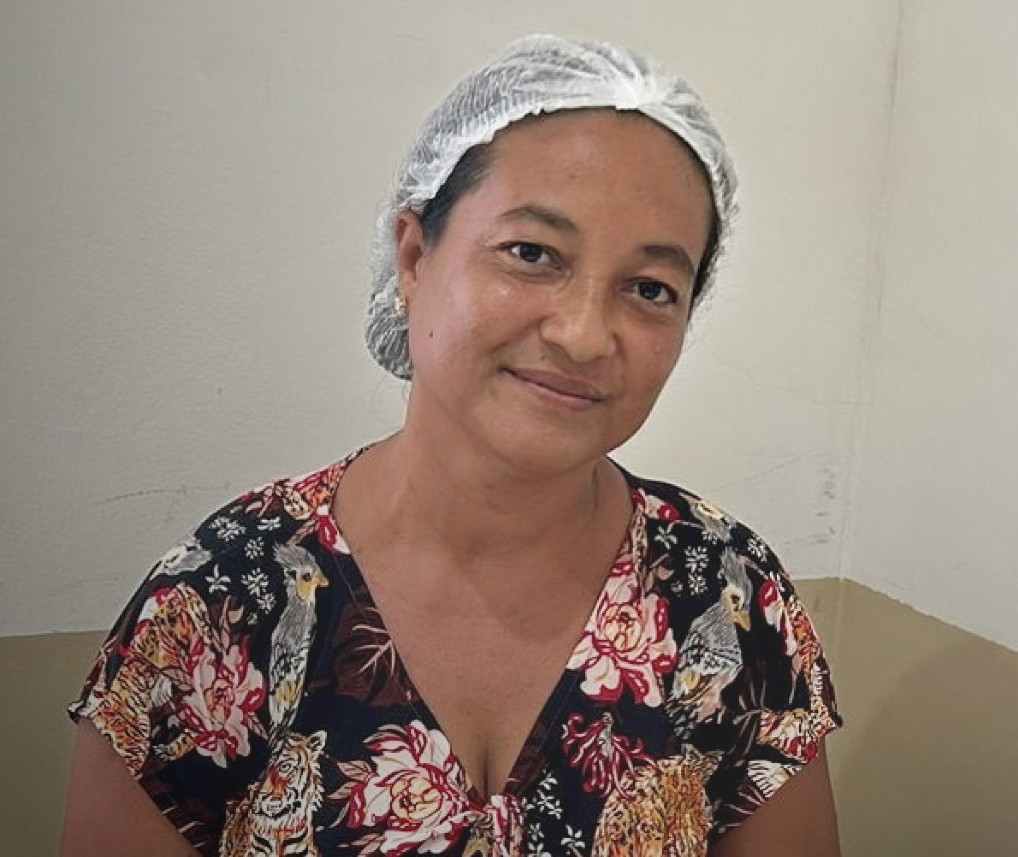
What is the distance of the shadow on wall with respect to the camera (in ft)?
5.23

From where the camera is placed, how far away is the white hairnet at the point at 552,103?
976 millimetres

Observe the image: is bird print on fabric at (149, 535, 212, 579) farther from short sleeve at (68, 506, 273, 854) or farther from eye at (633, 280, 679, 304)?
eye at (633, 280, 679, 304)

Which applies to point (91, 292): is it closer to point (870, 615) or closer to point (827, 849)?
point (827, 849)

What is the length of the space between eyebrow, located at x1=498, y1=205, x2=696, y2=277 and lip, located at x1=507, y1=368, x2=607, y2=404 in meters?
0.11

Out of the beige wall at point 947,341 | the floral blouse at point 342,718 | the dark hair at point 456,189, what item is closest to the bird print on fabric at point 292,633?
the floral blouse at point 342,718

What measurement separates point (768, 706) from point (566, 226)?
50cm

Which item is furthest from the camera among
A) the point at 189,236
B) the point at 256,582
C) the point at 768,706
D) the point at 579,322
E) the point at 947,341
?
the point at 947,341

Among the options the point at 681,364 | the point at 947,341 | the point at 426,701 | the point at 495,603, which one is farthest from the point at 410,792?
the point at 947,341

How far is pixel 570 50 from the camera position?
1.02 meters

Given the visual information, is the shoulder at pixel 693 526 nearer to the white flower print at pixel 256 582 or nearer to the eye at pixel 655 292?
the eye at pixel 655 292

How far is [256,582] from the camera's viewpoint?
103cm

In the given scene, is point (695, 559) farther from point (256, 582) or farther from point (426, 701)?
point (256, 582)

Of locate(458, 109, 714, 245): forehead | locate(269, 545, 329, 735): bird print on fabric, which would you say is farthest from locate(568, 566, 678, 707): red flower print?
locate(458, 109, 714, 245): forehead

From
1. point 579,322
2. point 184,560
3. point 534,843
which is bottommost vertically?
point 534,843
